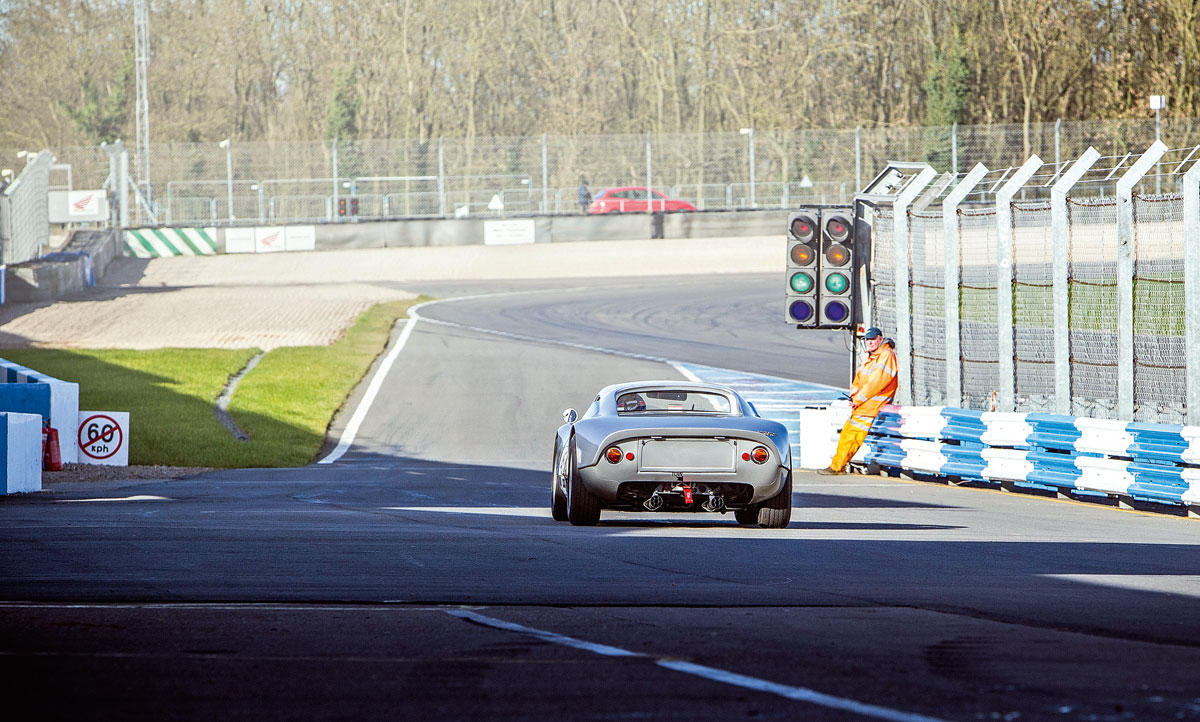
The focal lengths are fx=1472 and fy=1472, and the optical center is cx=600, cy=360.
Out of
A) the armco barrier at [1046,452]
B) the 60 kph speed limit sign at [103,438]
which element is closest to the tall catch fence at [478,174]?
the 60 kph speed limit sign at [103,438]

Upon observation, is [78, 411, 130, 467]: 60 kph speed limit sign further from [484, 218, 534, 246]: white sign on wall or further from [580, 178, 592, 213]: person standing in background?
[580, 178, 592, 213]: person standing in background

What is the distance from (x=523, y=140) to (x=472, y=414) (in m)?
31.4

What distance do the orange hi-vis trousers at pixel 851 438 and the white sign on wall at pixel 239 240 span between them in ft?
130

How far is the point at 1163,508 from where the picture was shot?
13336 millimetres

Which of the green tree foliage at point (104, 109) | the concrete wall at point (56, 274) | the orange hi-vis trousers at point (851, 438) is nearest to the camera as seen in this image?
the orange hi-vis trousers at point (851, 438)

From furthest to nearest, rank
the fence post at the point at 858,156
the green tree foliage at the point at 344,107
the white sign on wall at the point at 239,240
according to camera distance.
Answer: the green tree foliage at the point at 344,107 < the white sign on wall at the point at 239,240 < the fence post at the point at 858,156

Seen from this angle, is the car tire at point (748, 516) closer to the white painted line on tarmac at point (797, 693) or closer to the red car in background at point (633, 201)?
the white painted line on tarmac at point (797, 693)

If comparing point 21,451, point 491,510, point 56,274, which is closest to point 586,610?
point 491,510

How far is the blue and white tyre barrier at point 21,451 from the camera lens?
1420cm

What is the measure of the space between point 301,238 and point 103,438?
118 ft

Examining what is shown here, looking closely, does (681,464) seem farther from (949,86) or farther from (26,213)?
(949,86)

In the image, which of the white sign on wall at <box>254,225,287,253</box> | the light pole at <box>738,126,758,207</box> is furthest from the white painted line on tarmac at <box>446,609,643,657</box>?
the white sign on wall at <box>254,225,287,253</box>

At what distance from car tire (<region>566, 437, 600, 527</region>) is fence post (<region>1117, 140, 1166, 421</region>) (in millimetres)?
5913

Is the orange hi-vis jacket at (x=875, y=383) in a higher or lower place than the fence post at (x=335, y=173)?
lower
